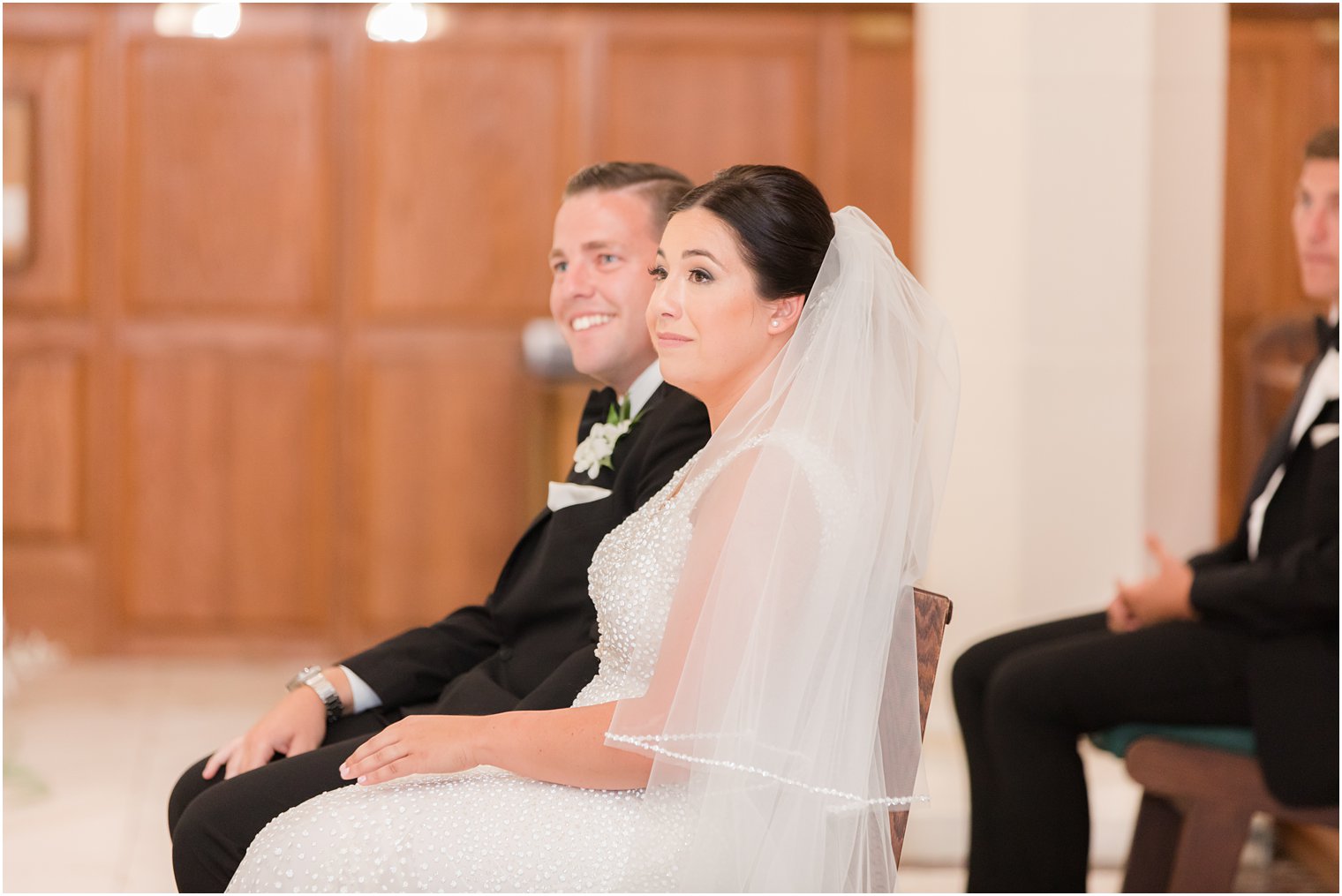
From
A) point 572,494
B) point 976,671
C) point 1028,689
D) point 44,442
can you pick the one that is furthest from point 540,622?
point 44,442

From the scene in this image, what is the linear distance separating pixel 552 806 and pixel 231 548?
3831mm

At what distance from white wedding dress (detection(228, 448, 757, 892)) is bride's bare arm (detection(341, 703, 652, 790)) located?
3 cm

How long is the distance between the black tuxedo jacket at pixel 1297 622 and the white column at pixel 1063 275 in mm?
1388

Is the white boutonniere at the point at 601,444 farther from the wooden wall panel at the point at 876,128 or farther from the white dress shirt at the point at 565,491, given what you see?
the wooden wall panel at the point at 876,128

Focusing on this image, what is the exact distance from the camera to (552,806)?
1705mm

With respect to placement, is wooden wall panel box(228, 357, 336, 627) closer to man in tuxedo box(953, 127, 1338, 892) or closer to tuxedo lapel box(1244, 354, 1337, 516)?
man in tuxedo box(953, 127, 1338, 892)

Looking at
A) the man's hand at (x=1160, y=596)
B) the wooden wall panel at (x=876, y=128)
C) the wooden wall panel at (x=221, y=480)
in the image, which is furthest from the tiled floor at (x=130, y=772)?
the wooden wall panel at (x=876, y=128)

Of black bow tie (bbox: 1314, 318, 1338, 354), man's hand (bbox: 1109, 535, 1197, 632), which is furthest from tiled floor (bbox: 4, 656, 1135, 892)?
black bow tie (bbox: 1314, 318, 1338, 354)

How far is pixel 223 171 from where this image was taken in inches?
203

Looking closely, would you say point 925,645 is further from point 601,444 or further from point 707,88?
point 707,88

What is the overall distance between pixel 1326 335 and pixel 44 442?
4.37 m

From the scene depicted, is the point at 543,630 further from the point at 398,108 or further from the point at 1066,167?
the point at 398,108

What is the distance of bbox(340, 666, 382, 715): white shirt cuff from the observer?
2250 mm

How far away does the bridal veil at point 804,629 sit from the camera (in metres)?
1.64
